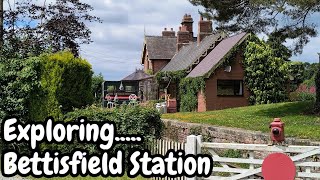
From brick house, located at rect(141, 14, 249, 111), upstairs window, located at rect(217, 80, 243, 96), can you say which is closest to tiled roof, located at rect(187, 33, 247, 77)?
brick house, located at rect(141, 14, 249, 111)

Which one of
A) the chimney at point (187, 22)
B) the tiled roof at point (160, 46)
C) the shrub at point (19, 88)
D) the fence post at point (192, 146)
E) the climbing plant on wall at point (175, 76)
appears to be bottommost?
the fence post at point (192, 146)

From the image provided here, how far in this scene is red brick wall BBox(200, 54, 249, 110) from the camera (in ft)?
112

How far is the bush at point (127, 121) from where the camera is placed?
44.9 feet

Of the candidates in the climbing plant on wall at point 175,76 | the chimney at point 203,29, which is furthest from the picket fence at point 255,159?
the chimney at point 203,29

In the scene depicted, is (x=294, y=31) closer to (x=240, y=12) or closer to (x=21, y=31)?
(x=240, y=12)

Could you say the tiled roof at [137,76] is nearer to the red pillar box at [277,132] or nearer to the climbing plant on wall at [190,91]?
the climbing plant on wall at [190,91]

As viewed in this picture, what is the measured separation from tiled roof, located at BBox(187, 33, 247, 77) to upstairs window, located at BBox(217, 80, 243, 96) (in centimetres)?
152

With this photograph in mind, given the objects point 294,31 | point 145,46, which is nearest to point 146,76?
point 145,46

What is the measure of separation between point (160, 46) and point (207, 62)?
15.0 m

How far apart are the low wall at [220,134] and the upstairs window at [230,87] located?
624 inches

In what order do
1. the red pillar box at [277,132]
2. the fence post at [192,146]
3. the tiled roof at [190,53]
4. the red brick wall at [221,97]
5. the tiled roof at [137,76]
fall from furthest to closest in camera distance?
the tiled roof at [137,76]
the tiled roof at [190,53]
the red brick wall at [221,97]
the fence post at [192,146]
the red pillar box at [277,132]

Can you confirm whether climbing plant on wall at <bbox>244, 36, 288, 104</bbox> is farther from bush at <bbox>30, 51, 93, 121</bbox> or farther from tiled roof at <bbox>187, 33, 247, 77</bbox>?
bush at <bbox>30, 51, 93, 121</bbox>

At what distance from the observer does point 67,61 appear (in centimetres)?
1605

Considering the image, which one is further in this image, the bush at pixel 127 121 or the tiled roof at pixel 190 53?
the tiled roof at pixel 190 53
